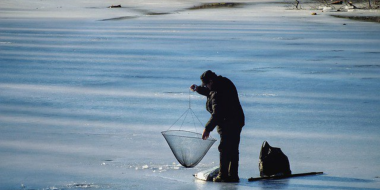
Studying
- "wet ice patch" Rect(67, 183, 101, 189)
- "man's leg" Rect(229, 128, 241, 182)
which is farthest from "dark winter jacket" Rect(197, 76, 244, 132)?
"wet ice patch" Rect(67, 183, 101, 189)

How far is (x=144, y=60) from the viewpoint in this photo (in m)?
18.2

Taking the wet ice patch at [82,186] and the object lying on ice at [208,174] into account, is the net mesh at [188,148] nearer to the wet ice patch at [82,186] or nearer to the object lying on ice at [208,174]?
the object lying on ice at [208,174]

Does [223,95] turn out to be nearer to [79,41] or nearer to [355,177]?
[355,177]

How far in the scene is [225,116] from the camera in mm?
6688

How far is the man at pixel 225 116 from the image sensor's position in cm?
659

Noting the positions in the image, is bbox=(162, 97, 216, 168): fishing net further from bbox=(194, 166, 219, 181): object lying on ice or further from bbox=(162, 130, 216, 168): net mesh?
bbox=(194, 166, 219, 181): object lying on ice

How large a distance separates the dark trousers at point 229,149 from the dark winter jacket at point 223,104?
0.24 feet

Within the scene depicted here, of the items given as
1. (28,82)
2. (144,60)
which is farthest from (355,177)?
(144,60)

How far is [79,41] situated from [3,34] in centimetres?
399

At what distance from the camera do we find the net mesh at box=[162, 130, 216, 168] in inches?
276

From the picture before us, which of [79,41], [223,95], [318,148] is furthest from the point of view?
[79,41]

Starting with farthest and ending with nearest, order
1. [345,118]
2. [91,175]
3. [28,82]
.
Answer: [28,82] < [345,118] < [91,175]

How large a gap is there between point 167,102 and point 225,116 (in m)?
5.13

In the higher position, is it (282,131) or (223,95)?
(223,95)
